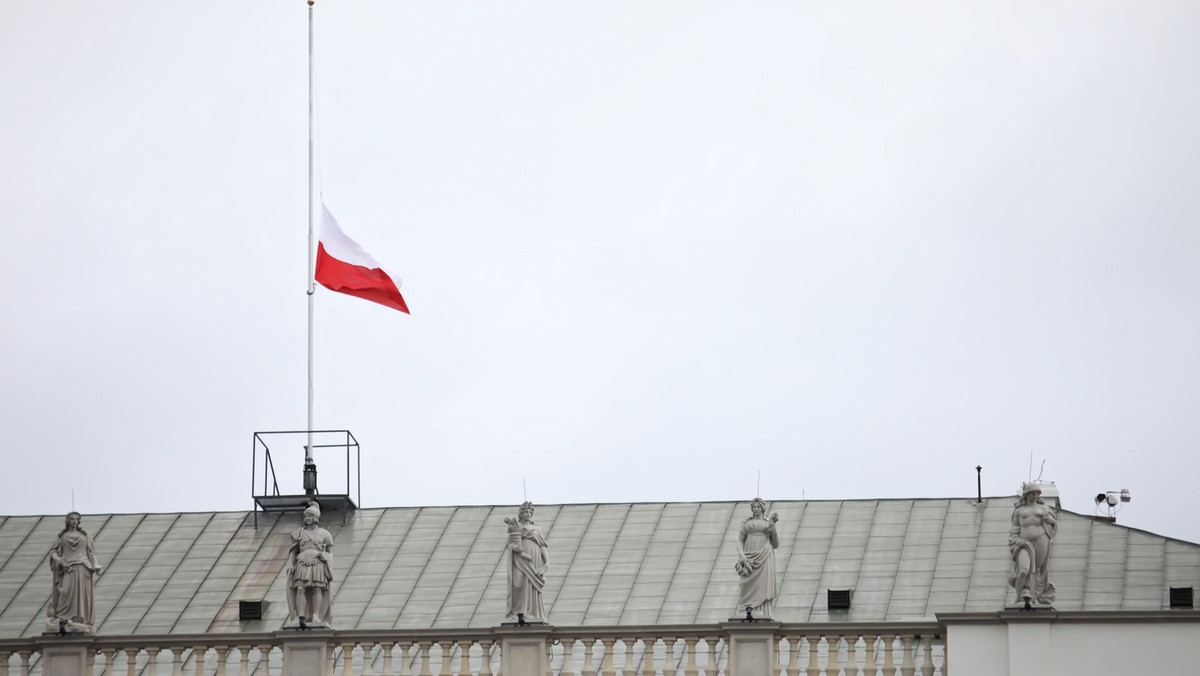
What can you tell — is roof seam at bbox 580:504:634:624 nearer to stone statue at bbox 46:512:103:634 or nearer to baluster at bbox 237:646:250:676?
baluster at bbox 237:646:250:676

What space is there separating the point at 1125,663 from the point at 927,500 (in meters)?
10.5

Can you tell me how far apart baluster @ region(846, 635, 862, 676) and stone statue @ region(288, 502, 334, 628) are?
33.7ft

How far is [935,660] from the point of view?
52.2 metres

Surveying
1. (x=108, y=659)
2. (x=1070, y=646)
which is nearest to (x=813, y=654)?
(x=1070, y=646)

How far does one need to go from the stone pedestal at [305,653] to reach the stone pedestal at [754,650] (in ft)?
26.3

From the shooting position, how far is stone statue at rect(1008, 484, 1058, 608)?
51.6 meters

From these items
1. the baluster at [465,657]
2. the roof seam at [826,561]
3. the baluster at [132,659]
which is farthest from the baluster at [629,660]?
the baluster at [132,659]

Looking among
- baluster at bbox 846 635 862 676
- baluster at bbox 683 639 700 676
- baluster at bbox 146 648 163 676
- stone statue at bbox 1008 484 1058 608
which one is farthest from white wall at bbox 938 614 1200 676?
baluster at bbox 146 648 163 676

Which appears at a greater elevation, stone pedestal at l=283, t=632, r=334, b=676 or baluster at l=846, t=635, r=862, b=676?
stone pedestal at l=283, t=632, r=334, b=676

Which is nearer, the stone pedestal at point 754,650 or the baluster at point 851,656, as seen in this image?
the baluster at point 851,656

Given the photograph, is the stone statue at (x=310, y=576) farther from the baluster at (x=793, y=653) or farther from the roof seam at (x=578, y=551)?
the baluster at (x=793, y=653)

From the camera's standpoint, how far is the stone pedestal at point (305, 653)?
176 ft

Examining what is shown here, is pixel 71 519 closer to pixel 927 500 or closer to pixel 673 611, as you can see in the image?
pixel 673 611

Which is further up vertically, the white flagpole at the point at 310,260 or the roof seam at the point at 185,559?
the white flagpole at the point at 310,260
